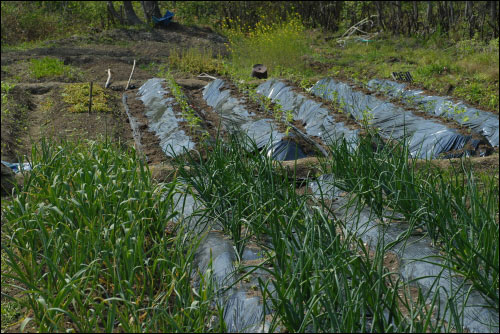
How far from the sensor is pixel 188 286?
8.48 ft

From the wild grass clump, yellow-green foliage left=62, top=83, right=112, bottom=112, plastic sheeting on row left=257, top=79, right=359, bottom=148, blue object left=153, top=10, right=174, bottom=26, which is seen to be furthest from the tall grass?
blue object left=153, top=10, right=174, bottom=26

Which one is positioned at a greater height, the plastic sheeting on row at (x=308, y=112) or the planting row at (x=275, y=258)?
the planting row at (x=275, y=258)

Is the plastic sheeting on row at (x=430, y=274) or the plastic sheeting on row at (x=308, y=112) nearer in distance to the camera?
the plastic sheeting on row at (x=430, y=274)

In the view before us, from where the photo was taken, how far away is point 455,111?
6203mm

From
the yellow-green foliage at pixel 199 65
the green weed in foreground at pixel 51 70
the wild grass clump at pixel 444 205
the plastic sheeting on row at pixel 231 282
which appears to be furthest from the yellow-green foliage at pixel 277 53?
the plastic sheeting on row at pixel 231 282

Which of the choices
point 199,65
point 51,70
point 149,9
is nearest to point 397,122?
point 199,65

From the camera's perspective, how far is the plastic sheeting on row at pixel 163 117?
6.15m

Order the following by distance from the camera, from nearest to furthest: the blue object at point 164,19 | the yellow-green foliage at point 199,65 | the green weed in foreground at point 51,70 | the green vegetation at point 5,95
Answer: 1. the green vegetation at point 5,95
2. the green weed in foreground at point 51,70
3. the yellow-green foliage at point 199,65
4. the blue object at point 164,19

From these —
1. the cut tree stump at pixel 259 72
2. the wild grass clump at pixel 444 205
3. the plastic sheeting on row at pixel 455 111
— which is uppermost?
the wild grass clump at pixel 444 205

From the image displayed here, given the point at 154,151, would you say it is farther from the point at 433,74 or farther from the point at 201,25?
the point at 201,25

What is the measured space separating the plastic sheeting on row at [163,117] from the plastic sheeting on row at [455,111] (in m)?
2.85

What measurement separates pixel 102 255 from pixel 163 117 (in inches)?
183

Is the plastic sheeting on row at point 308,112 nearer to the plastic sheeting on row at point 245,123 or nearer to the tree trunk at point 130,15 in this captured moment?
the plastic sheeting on row at point 245,123

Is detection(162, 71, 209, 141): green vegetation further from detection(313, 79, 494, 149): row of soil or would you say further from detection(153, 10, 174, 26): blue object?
detection(153, 10, 174, 26): blue object
